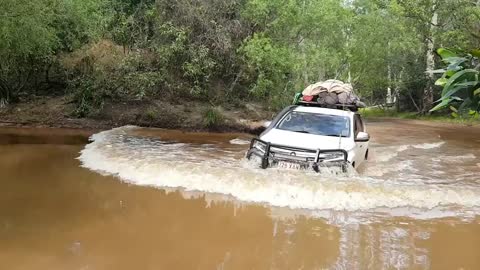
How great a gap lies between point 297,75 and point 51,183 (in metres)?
15.5

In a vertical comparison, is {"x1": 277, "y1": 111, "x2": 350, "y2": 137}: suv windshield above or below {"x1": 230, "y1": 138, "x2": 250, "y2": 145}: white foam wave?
above

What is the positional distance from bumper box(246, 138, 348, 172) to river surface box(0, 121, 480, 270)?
0.20 m

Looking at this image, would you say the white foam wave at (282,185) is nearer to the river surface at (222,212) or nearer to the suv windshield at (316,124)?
the river surface at (222,212)

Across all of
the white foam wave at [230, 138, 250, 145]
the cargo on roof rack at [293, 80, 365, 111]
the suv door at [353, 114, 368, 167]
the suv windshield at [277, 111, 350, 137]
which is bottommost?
the white foam wave at [230, 138, 250, 145]

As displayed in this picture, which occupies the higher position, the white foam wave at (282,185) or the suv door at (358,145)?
the suv door at (358,145)

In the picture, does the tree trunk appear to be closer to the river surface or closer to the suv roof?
the river surface

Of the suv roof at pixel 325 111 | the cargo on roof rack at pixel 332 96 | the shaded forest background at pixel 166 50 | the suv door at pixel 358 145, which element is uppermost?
the shaded forest background at pixel 166 50

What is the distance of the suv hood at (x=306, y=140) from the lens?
30.9ft

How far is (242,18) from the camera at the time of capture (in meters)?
20.9

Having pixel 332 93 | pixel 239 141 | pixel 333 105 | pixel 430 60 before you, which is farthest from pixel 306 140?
pixel 430 60

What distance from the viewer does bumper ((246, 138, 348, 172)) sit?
29.6 ft

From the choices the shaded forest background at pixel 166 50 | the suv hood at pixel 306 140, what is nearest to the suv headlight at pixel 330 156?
the suv hood at pixel 306 140

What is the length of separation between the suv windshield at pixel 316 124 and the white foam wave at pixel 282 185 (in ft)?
3.87

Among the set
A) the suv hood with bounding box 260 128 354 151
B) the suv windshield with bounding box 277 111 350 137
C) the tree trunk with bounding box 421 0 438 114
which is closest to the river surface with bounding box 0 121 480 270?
the suv hood with bounding box 260 128 354 151
